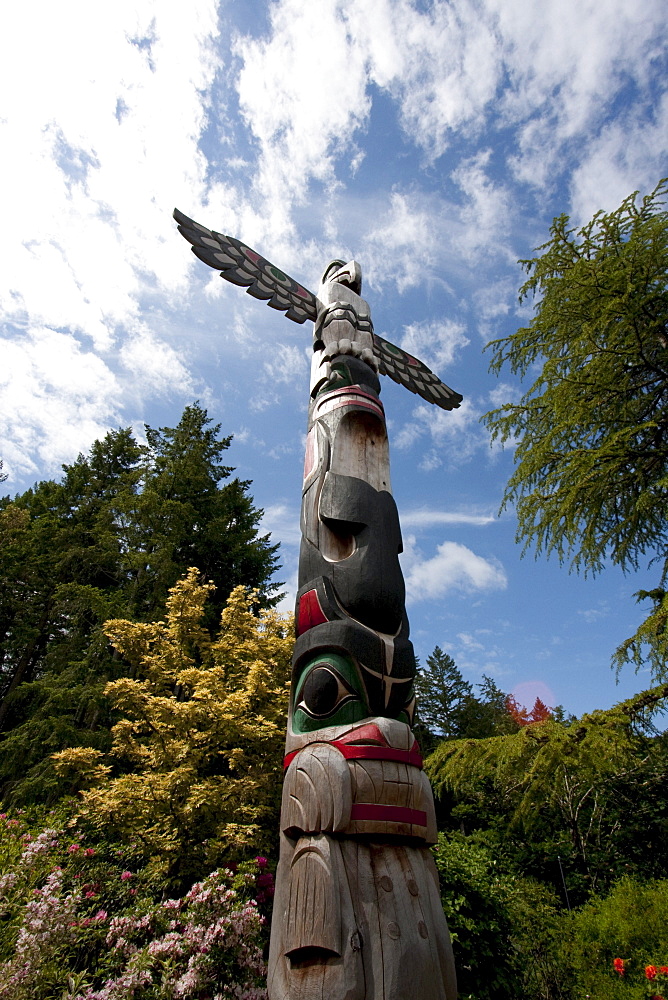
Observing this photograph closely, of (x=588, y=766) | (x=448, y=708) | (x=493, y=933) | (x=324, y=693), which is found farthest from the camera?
(x=448, y=708)

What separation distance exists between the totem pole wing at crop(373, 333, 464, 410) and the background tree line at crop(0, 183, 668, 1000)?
1.13 metres

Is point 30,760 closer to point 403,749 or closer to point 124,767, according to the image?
point 124,767

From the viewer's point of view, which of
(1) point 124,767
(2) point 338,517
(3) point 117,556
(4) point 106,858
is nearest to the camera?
(2) point 338,517

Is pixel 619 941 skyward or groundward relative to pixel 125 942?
groundward

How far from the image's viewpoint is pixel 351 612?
3.60 m

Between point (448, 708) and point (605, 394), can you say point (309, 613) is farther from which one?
point (448, 708)

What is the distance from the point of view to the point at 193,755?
5.79m

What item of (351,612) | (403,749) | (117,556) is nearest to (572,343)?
(351,612)

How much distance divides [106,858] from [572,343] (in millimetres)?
8118

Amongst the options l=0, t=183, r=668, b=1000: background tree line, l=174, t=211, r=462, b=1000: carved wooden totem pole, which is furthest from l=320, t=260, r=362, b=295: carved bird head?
l=174, t=211, r=462, b=1000: carved wooden totem pole

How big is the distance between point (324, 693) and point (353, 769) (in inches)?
19.4

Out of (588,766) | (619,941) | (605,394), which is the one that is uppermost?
(605,394)

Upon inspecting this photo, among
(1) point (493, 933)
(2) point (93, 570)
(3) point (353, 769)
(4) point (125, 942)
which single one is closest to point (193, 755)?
(4) point (125, 942)

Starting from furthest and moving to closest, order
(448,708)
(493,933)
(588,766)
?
(448,708), (588,766), (493,933)
